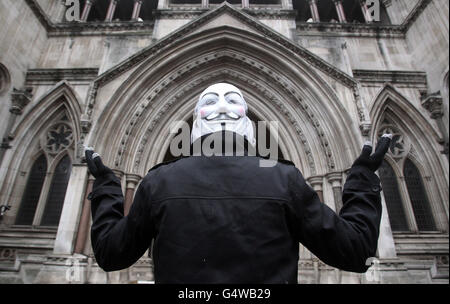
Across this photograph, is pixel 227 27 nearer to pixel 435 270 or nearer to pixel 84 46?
pixel 84 46

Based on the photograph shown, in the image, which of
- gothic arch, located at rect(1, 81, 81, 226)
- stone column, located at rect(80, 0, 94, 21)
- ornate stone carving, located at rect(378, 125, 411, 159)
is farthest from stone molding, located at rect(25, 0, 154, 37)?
ornate stone carving, located at rect(378, 125, 411, 159)

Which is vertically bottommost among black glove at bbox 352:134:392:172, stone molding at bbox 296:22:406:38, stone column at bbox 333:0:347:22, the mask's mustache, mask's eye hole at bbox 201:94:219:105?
black glove at bbox 352:134:392:172

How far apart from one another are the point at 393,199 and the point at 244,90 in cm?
647

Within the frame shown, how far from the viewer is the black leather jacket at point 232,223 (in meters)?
1.02

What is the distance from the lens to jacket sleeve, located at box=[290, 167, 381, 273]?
1.07 metres

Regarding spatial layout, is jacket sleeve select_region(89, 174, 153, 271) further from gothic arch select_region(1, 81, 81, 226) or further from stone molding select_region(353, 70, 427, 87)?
→ stone molding select_region(353, 70, 427, 87)

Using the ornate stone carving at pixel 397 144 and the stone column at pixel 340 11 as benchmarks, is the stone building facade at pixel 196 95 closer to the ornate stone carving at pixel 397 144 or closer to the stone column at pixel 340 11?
the ornate stone carving at pixel 397 144

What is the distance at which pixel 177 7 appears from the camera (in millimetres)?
10711

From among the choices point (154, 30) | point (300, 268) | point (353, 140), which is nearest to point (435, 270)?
point (300, 268)

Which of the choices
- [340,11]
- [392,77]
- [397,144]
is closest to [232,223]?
[397,144]

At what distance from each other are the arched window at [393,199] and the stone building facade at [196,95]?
0.12ft

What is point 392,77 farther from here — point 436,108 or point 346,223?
point 346,223

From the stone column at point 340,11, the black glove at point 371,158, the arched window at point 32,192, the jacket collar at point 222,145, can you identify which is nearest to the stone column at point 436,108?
the stone column at point 340,11

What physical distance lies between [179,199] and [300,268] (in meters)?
7.53
